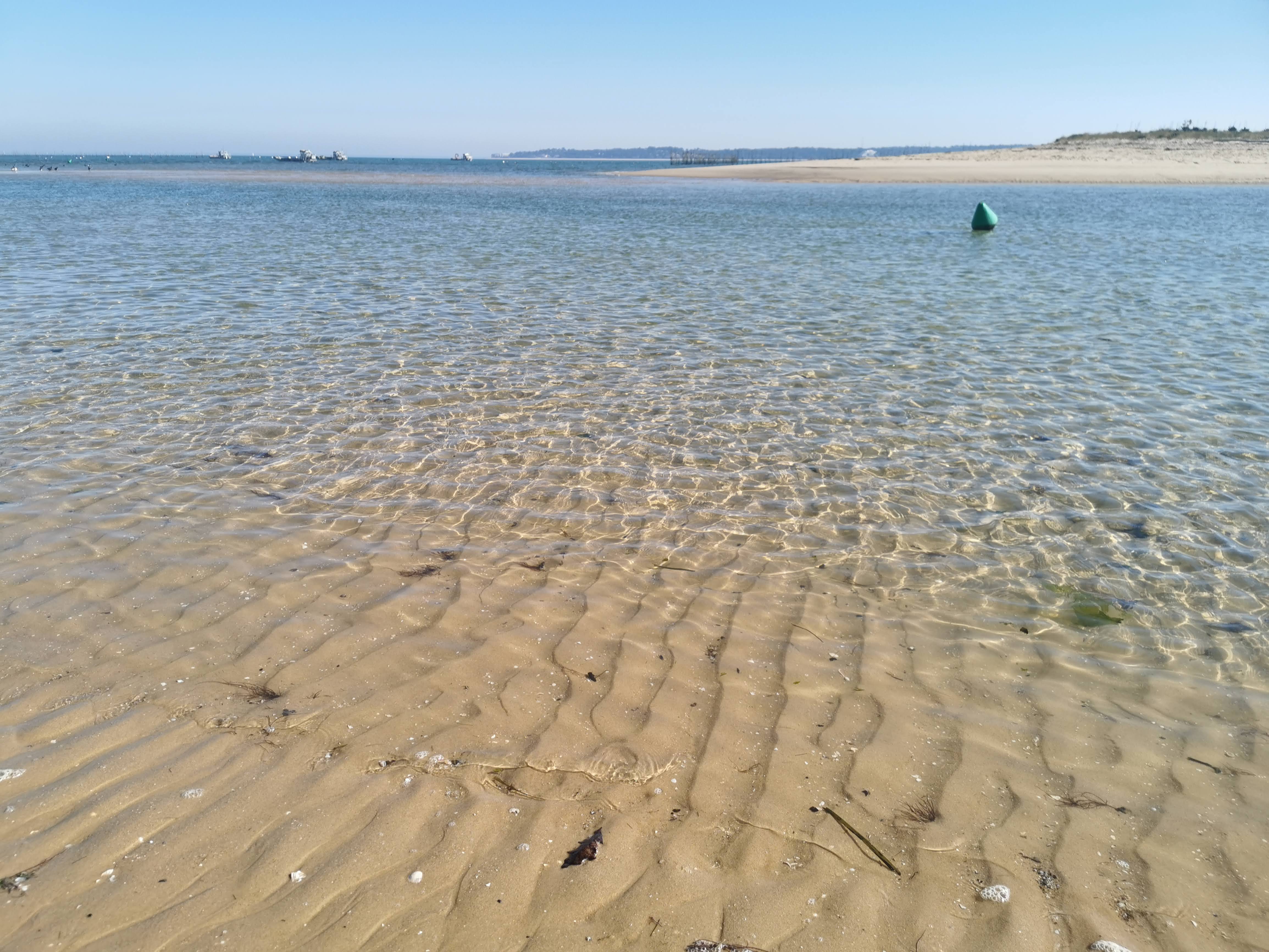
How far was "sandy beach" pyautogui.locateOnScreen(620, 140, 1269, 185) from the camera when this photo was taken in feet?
173

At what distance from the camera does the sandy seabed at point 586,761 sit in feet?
8.70

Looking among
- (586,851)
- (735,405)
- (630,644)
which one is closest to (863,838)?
(586,851)

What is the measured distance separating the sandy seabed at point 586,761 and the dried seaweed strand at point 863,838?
0.02 meters

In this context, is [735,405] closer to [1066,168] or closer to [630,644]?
[630,644]

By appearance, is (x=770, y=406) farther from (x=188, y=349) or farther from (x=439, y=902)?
(x=188, y=349)

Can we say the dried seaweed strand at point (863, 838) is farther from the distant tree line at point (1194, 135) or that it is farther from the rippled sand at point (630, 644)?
the distant tree line at point (1194, 135)

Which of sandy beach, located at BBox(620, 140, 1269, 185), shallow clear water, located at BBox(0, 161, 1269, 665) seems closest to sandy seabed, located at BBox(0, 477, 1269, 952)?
shallow clear water, located at BBox(0, 161, 1269, 665)

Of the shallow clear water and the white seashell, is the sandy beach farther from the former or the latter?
the white seashell

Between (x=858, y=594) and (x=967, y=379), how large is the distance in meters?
5.34

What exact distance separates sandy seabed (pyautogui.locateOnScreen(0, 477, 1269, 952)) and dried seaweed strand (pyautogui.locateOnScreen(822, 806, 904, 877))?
0.02 meters

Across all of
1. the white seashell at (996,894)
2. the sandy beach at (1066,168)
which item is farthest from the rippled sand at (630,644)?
the sandy beach at (1066,168)

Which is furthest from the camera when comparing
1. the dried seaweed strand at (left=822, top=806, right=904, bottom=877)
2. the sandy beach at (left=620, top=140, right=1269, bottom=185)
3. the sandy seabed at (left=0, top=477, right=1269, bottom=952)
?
the sandy beach at (left=620, top=140, right=1269, bottom=185)

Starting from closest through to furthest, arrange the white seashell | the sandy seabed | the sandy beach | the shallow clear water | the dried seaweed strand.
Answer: the sandy seabed
the white seashell
the dried seaweed strand
the shallow clear water
the sandy beach

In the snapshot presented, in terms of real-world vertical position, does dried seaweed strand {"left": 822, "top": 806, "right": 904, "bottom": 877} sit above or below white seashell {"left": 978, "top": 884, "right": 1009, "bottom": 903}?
above
